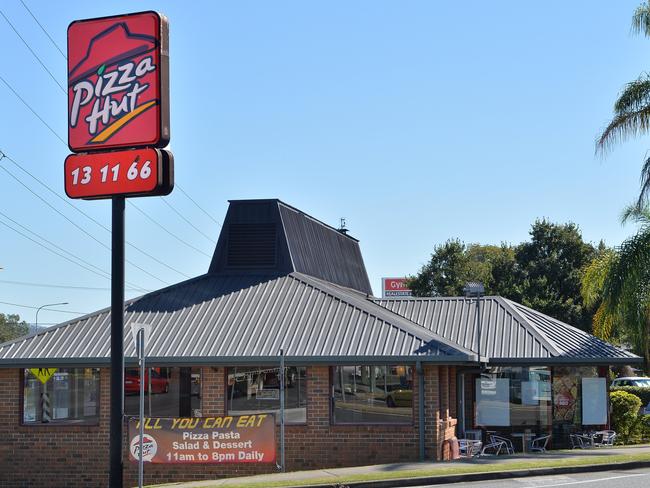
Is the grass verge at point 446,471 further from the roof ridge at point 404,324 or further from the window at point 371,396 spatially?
the roof ridge at point 404,324

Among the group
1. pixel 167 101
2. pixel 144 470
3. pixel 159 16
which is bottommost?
pixel 144 470

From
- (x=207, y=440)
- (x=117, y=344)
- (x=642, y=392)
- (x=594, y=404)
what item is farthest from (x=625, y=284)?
(x=117, y=344)

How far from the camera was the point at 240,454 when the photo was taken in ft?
66.4

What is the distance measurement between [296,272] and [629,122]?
9568 mm

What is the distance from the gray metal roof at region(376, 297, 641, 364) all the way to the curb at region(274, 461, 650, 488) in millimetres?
4066

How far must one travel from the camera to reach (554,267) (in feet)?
175

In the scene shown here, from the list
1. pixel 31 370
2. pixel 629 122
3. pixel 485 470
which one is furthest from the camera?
pixel 629 122

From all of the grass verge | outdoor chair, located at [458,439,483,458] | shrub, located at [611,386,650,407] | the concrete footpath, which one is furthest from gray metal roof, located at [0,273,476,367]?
shrub, located at [611,386,650,407]

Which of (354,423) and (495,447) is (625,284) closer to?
(495,447)

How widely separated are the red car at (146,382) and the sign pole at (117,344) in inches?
342

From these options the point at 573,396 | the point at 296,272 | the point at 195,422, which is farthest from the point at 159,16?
the point at 573,396

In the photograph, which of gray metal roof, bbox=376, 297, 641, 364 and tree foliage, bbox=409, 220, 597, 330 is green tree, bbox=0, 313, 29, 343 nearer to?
tree foliage, bbox=409, 220, 597, 330

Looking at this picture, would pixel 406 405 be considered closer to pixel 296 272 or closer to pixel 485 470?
pixel 485 470

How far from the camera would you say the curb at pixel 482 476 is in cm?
1705
